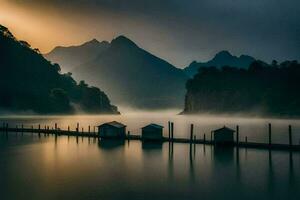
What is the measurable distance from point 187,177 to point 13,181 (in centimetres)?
1745

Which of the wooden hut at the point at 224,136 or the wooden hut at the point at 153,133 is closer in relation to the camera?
the wooden hut at the point at 224,136

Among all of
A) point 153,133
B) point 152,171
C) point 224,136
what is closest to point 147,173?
point 152,171

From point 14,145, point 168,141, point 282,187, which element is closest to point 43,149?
point 14,145

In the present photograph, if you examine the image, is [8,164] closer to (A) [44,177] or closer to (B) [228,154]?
(A) [44,177]

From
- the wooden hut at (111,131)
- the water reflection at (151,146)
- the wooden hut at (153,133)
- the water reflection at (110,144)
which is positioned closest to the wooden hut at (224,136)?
the water reflection at (151,146)

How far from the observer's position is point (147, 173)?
1590 inches

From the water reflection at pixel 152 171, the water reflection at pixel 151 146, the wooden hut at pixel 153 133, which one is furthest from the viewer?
the wooden hut at pixel 153 133

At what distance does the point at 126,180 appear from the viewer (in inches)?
1441

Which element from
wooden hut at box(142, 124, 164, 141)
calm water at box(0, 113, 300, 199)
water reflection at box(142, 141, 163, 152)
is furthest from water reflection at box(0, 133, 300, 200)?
wooden hut at box(142, 124, 164, 141)

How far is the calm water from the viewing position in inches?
1244

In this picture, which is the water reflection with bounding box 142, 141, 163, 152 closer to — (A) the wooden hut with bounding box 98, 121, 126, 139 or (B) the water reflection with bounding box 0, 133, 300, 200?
(B) the water reflection with bounding box 0, 133, 300, 200

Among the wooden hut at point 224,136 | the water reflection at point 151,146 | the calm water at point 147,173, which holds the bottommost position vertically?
the calm water at point 147,173

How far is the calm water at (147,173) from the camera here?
31.6m

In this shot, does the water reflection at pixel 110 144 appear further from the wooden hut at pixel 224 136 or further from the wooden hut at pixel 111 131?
the wooden hut at pixel 224 136
